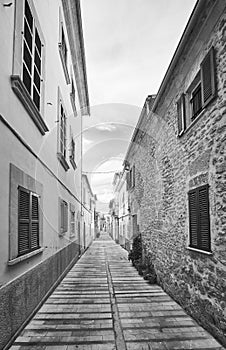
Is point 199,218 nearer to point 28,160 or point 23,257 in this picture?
point 23,257

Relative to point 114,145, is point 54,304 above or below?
below

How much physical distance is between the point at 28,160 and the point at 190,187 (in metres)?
2.83

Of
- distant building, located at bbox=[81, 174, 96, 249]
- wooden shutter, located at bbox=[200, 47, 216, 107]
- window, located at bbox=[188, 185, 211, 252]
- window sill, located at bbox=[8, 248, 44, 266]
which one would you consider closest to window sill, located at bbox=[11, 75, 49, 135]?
window sill, located at bbox=[8, 248, 44, 266]

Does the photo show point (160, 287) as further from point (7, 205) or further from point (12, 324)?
point (7, 205)

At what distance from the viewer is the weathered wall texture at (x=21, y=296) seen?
3670 millimetres

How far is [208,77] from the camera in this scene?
14.9 ft

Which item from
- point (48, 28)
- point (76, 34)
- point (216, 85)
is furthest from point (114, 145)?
point (216, 85)

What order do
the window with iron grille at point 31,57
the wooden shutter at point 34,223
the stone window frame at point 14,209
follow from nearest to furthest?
the stone window frame at point 14,209 < the window with iron grille at point 31,57 < the wooden shutter at point 34,223

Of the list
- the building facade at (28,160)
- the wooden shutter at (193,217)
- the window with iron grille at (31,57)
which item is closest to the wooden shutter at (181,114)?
the wooden shutter at (193,217)

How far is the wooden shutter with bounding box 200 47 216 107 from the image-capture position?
4.32 metres

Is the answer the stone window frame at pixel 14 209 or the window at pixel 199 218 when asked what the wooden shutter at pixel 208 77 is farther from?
the stone window frame at pixel 14 209

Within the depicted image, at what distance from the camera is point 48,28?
707 cm

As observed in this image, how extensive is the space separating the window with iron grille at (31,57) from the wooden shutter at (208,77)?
2.77 meters

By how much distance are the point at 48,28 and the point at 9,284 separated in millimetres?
5767
